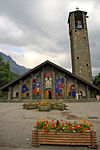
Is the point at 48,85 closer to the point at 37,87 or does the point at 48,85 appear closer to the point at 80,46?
the point at 37,87

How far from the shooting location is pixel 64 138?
136 inches

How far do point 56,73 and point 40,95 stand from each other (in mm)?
6039

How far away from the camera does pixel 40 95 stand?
832 inches

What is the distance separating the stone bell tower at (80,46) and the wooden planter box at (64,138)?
2384 cm

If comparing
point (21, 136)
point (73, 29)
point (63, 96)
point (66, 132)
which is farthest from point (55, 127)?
point (73, 29)

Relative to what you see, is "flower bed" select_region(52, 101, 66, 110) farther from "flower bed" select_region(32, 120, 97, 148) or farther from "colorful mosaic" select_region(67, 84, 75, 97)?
"colorful mosaic" select_region(67, 84, 75, 97)

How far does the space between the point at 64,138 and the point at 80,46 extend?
2798cm

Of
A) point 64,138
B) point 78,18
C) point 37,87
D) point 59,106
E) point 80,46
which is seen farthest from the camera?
point 78,18

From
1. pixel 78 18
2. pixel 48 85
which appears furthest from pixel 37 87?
pixel 78 18

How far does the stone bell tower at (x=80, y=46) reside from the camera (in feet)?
87.0

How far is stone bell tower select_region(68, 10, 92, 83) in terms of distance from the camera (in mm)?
26531

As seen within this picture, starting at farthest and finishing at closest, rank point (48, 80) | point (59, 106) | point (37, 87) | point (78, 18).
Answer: point (78, 18), point (48, 80), point (37, 87), point (59, 106)

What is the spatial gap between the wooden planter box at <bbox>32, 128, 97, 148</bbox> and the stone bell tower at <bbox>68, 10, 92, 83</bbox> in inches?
939

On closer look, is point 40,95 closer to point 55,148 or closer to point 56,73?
point 56,73
